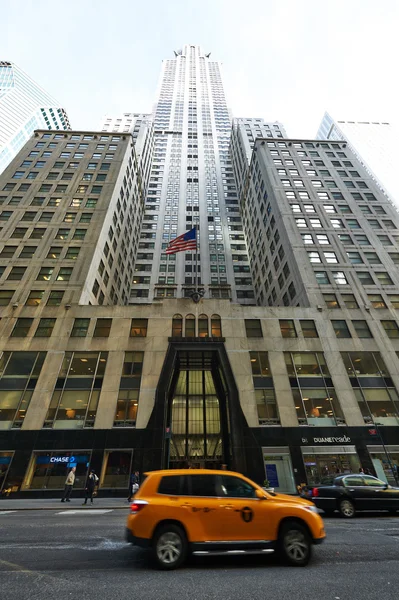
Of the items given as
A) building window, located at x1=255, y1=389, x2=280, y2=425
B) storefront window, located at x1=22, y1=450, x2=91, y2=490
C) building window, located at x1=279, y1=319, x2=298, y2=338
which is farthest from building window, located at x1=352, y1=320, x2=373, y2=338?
storefront window, located at x1=22, y1=450, x2=91, y2=490

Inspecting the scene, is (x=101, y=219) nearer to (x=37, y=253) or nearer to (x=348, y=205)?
(x=37, y=253)

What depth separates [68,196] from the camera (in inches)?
1698

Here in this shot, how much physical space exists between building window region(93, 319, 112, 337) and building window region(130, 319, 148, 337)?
2480mm

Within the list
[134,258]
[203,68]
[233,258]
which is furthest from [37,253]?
[203,68]

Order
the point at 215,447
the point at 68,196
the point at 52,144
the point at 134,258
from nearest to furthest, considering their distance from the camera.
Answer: the point at 215,447 → the point at 68,196 → the point at 52,144 → the point at 134,258

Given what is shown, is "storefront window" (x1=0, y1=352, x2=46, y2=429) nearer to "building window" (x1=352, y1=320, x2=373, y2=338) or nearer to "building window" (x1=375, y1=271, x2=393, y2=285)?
"building window" (x1=352, y1=320, x2=373, y2=338)

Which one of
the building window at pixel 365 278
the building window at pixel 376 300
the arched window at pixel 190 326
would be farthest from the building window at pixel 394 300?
the arched window at pixel 190 326

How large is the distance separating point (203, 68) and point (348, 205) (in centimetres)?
15937

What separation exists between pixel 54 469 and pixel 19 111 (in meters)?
205

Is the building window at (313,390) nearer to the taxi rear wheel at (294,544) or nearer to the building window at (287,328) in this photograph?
the building window at (287,328)

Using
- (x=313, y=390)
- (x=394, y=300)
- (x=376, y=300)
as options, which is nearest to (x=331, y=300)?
(x=376, y=300)

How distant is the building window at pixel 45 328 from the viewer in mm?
29156

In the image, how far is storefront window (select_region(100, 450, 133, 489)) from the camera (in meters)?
22.3

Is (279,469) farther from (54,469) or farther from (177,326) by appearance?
(54,469)
